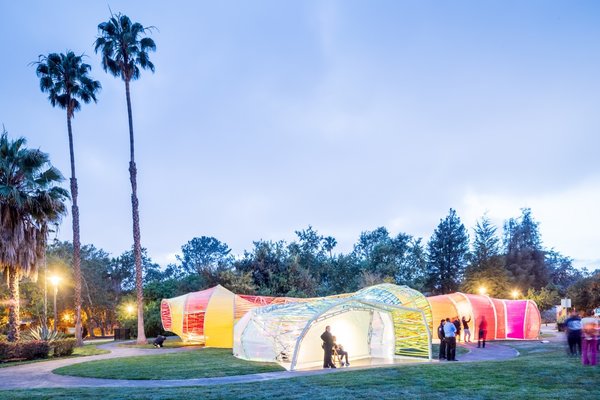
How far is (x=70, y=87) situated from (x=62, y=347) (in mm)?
15732

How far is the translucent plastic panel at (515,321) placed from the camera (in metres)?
29.0

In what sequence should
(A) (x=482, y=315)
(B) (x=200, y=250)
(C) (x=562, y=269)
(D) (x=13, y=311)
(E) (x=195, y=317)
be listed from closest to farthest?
1. (D) (x=13, y=311)
2. (E) (x=195, y=317)
3. (A) (x=482, y=315)
4. (C) (x=562, y=269)
5. (B) (x=200, y=250)

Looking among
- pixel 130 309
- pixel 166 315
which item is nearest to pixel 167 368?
pixel 166 315

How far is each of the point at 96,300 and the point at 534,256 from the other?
53497 millimetres

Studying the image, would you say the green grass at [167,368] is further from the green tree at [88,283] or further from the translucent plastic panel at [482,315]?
the green tree at [88,283]

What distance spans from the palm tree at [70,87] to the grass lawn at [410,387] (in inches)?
729

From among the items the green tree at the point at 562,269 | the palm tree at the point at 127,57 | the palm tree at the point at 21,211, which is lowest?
the green tree at the point at 562,269

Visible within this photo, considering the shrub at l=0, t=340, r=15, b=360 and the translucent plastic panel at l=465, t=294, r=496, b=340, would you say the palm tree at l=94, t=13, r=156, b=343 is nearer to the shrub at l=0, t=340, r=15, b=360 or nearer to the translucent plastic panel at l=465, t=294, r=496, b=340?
the shrub at l=0, t=340, r=15, b=360

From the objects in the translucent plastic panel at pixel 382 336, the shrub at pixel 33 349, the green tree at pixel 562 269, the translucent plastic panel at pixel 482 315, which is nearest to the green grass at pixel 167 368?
the shrub at pixel 33 349

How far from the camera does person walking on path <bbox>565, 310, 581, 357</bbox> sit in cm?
1641

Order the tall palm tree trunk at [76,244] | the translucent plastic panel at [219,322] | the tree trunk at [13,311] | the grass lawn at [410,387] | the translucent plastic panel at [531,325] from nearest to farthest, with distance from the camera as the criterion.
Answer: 1. the grass lawn at [410,387]
2. the tree trunk at [13,311]
3. the translucent plastic panel at [219,322]
4. the tall palm tree trunk at [76,244]
5. the translucent plastic panel at [531,325]

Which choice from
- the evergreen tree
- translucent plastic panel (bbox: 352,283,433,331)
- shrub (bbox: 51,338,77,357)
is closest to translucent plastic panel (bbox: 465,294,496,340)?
translucent plastic panel (bbox: 352,283,433,331)

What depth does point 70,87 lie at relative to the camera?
1160 inches

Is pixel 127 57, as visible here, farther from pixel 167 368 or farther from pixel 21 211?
pixel 167 368
